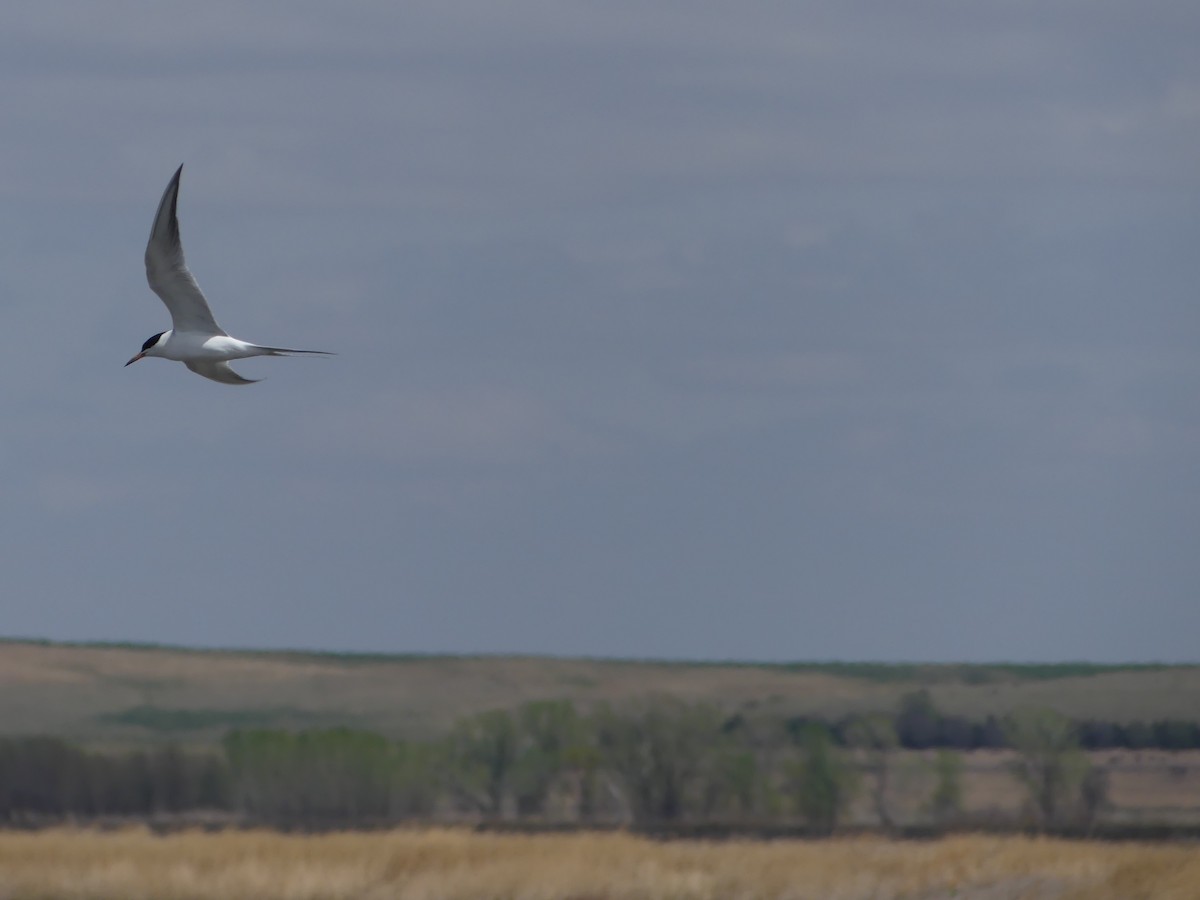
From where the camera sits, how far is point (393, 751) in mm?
53531

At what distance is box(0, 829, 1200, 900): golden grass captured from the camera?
3042 cm

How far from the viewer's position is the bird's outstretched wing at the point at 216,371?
2500 cm

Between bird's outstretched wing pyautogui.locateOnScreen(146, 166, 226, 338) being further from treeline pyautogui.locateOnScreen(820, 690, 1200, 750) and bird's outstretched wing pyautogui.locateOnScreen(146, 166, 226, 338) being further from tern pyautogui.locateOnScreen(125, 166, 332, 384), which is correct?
treeline pyautogui.locateOnScreen(820, 690, 1200, 750)

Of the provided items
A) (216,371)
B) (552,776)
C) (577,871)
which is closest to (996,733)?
(552,776)

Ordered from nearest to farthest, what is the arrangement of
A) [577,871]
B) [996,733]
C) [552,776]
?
[577,871], [552,776], [996,733]

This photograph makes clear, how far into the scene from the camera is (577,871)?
3173 centimetres

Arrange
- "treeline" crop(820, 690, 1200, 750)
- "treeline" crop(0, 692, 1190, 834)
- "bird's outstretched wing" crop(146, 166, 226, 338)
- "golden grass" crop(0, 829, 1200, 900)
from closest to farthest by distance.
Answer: "bird's outstretched wing" crop(146, 166, 226, 338), "golden grass" crop(0, 829, 1200, 900), "treeline" crop(0, 692, 1190, 834), "treeline" crop(820, 690, 1200, 750)

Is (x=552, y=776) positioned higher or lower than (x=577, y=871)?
higher

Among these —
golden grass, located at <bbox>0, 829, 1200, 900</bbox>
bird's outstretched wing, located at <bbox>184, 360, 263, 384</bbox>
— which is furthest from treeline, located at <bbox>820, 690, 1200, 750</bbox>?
bird's outstretched wing, located at <bbox>184, 360, 263, 384</bbox>

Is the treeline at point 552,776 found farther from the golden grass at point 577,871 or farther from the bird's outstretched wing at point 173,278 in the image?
the bird's outstretched wing at point 173,278

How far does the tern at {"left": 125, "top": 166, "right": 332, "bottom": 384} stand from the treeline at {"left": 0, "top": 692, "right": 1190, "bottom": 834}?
73.7 feet

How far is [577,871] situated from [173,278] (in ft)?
35.0

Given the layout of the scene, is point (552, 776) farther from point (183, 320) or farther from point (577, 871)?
point (183, 320)

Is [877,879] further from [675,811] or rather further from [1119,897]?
[675,811]
